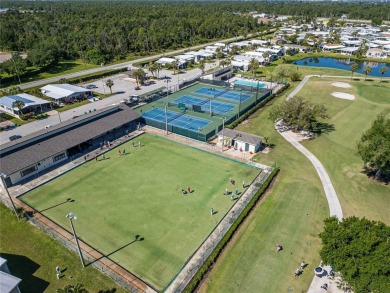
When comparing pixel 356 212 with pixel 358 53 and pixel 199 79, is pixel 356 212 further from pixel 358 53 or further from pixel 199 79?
pixel 358 53

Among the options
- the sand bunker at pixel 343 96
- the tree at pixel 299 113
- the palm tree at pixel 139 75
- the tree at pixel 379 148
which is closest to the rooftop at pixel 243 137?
the tree at pixel 299 113

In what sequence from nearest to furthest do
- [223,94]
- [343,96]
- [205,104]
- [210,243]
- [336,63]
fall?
[210,243], [205,104], [343,96], [223,94], [336,63]

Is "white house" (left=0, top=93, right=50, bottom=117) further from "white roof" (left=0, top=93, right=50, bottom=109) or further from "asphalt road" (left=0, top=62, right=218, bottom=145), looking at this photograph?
"asphalt road" (left=0, top=62, right=218, bottom=145)

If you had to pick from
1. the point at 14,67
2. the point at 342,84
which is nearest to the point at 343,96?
the point at 342,84

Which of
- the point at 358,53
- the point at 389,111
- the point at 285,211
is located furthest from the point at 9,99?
the point at 358,53

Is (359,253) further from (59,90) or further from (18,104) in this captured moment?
(59,90)

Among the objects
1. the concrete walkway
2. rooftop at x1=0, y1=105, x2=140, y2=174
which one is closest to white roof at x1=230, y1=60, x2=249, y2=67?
the concrete walkway

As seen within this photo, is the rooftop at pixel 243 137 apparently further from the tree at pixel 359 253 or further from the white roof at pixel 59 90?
the white roof at pixel 59 90
